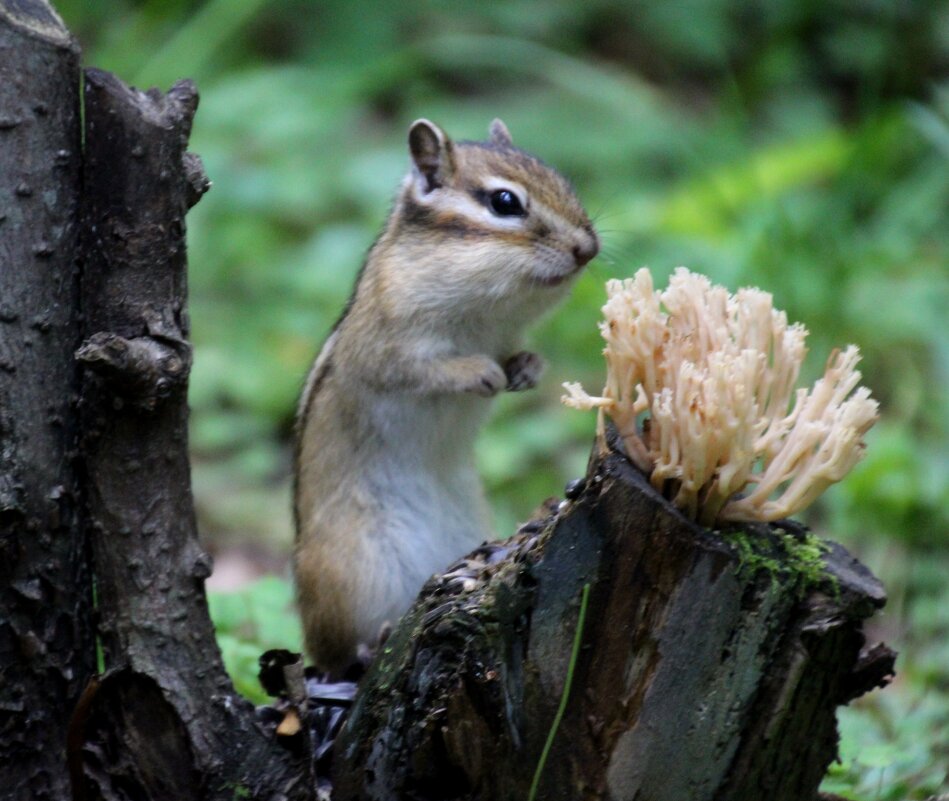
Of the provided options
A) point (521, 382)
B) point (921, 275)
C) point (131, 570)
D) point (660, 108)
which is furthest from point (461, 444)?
point (660, 108)

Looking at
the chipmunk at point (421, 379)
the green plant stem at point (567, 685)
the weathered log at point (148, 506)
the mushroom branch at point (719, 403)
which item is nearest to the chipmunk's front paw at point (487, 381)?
the chipmunk at point (421, 379)

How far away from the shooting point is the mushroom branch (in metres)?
2.22

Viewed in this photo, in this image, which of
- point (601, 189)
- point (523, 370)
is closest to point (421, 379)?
point (523, 370)

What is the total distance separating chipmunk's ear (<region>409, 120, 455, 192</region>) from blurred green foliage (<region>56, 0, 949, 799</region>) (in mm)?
642

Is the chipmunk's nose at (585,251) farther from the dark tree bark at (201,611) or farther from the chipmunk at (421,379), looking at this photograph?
the dark tree bark at (201,611)

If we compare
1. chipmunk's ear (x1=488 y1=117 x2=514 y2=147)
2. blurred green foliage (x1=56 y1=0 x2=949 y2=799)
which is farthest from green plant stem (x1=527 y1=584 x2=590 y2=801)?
chipmunk's ear (x1=488 y1=117 x2=514 y2=147)

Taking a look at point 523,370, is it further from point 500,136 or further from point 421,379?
point 500,136

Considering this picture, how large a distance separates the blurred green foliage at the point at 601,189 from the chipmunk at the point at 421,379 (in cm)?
41

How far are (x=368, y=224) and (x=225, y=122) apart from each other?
→ 0.93m

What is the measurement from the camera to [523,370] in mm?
3705

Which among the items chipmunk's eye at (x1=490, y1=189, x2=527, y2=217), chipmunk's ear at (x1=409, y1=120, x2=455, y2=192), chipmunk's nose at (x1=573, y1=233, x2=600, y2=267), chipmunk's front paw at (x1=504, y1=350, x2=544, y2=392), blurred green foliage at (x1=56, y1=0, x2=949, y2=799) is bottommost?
chipmunk's front paw at (x1=504, y1=350, x2=544, y2=392)

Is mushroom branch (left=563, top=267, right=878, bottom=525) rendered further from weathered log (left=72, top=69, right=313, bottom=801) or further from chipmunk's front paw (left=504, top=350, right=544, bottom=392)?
chipmunk's front paw (left=504, top=350, right=544, bottom=392)

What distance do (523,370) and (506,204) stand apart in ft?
1.50

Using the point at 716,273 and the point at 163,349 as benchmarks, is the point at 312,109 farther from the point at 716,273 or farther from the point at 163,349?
the point at 163,349
